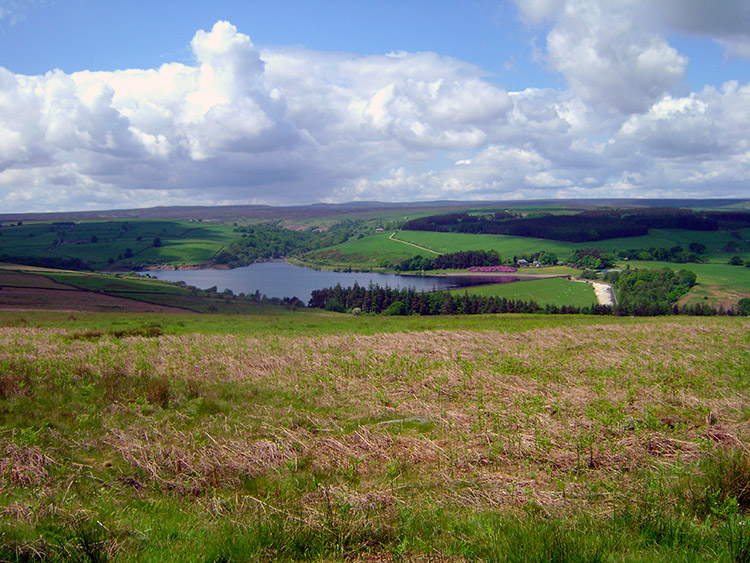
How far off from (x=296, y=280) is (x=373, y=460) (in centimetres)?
15105

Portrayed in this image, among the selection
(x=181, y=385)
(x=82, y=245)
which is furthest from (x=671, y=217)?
(x=82, y=245)

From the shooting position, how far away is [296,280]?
156000mm

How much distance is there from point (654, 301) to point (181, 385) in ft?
310

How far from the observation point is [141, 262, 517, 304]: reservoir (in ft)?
427

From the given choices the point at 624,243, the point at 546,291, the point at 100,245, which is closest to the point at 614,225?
the point at 624,243

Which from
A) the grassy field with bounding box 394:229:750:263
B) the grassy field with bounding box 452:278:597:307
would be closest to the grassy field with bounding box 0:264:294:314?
the grassy field with bounding box 452:278:597:307

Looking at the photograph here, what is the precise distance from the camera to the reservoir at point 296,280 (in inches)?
5123

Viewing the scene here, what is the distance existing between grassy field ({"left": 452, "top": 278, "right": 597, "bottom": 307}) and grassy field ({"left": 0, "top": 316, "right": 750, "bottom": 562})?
281 feet

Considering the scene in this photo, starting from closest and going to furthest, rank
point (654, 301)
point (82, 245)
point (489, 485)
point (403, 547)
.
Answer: point (403, 547) < point (489, 485) < point (654, 301) < point (82, 245)

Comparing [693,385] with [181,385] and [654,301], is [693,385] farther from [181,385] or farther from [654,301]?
[654,301]

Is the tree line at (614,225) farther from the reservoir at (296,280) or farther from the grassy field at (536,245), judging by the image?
the reservoir at (296,280)

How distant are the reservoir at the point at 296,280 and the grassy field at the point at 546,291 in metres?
12.1

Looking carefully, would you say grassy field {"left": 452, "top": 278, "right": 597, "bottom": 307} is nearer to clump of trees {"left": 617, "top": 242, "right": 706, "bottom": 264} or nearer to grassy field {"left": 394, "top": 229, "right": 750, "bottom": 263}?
clump of trees {"left": 617, "top": 242, "right": 706, "bottom": 264}

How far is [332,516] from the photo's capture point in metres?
5.26
